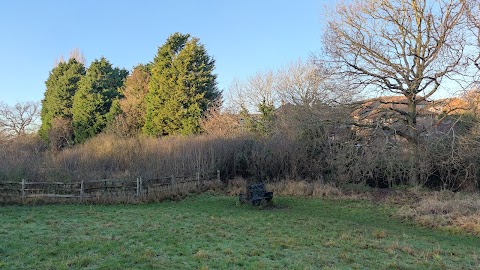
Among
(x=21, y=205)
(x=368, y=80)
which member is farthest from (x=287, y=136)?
(x=21, y=205)

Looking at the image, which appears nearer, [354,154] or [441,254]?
[441,254]

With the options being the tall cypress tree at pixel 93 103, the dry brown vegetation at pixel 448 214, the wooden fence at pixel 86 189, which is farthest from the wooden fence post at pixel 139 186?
the tall cypress tree at pixel 93 103

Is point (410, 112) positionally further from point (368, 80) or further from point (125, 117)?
point (125, 117)

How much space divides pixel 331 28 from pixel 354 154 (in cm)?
668

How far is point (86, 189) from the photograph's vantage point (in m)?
16.6

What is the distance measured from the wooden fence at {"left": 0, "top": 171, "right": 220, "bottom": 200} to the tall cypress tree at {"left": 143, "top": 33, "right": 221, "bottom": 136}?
11.2 meters

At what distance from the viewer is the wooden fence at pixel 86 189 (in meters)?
15.9

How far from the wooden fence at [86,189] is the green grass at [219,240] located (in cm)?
185

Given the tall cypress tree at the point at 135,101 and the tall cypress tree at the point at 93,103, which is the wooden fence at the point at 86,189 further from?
the tall cypress tree at the point at 93,103

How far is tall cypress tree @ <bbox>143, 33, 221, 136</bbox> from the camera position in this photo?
29.1 m

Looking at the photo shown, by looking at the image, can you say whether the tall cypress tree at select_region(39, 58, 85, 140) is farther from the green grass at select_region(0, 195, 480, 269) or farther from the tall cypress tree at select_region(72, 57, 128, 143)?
the green grass at select_region(0, 195, 480, 269)

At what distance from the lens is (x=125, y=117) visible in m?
32.2

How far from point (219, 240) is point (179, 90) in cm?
2204

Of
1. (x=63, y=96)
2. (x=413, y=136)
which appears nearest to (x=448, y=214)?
(x=413, y=136)
